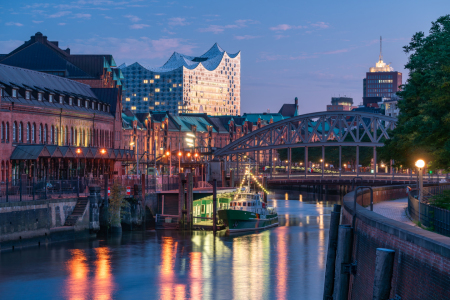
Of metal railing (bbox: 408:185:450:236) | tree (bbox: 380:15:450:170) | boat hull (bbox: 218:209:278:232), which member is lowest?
boat hull (bbox: 218:209:278:232)

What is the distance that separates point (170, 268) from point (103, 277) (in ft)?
18.8

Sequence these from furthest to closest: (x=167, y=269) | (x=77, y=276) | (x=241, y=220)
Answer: (x=241, y=220) → (x=167, y=269) → (x=77, y=276)

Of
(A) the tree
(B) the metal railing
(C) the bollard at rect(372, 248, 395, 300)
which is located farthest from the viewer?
(A) the tree

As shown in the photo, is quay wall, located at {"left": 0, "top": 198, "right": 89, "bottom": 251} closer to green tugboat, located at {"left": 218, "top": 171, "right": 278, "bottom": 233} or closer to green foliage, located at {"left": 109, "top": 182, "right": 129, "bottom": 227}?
green foliage, located at {"left": 109, "top": 182, "right": 129, "bottom": 227}

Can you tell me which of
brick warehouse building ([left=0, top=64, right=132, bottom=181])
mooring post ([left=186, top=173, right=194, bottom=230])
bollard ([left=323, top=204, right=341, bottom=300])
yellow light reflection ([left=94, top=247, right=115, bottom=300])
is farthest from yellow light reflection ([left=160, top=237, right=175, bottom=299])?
brick warehouse building ([left=0, top=64, right=132, bottom=181])

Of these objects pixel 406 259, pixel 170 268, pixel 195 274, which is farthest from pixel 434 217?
pixel 170 268

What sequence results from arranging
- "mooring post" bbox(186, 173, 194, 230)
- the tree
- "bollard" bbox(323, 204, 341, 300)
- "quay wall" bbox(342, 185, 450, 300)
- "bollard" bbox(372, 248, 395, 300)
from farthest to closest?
"mooring post" bbox(186, 173, 194, 230), the tree, "bollard" bbox(323, 204, 341, 300), "bollard" bbox(372, 248, 395, 300), "quay wall" bbox(342, 185, 450, 300)

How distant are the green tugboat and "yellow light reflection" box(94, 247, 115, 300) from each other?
1796cm

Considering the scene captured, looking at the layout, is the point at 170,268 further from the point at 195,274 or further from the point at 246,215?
the point at 246,215

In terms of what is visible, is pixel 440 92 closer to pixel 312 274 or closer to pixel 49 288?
pixel 312 274

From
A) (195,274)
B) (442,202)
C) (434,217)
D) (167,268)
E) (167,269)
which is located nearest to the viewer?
(434,217)

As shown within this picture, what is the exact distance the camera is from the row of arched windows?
80000 mm

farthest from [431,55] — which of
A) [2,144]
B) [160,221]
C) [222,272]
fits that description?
[2,144]

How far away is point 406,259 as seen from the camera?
1995cm
